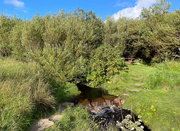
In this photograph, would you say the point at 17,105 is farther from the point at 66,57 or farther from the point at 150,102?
the point at 66,57

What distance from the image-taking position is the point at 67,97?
25.0ft

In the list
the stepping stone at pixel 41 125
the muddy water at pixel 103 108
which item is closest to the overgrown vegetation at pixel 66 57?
the muddy water at pixel 103 108

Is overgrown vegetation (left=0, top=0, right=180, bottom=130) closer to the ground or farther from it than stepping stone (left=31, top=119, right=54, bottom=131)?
farther from it

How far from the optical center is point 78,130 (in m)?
3.81

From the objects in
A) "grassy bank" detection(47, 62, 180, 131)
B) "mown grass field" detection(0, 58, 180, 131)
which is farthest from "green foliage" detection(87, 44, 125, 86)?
"mown grass field" detection(0, 58, 180, 131)

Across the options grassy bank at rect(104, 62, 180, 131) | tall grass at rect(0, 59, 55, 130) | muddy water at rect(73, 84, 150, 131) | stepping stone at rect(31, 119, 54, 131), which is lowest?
muddy water at rect(73, 84, 150, 131)

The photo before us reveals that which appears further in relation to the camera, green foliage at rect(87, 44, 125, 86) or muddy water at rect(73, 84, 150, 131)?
green foliage at rect(87, 44, 125, 86)

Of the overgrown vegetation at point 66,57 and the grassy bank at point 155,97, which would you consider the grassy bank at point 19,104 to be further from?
the grassy bank at point 155,97

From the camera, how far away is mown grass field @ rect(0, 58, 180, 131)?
12.0 feet

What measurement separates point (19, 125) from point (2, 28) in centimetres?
1257

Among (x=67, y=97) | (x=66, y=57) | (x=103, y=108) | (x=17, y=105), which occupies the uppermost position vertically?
(x=66, y=57)

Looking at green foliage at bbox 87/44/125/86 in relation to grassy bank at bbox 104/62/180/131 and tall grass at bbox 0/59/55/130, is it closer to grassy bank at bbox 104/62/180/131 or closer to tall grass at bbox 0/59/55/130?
grassy bank at bbox 104/62/180/131

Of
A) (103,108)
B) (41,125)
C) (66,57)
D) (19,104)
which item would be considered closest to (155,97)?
(103,108)

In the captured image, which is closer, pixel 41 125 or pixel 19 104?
pixel 19 104
